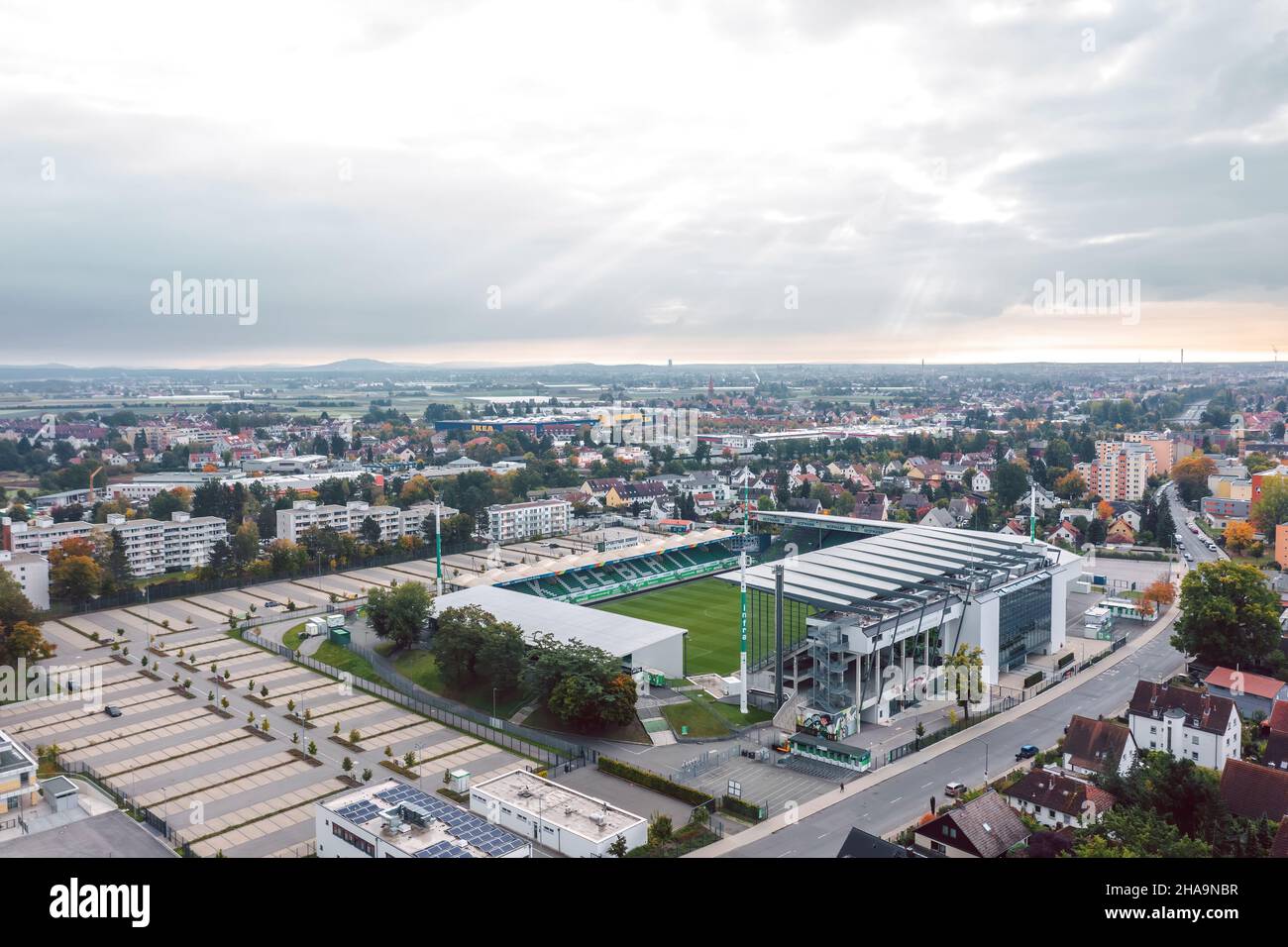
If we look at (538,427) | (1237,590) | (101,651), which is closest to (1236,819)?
(1237,590)

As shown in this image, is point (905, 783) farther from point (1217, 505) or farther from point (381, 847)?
point (1217, 505)

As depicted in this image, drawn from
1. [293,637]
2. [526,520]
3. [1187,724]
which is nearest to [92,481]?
[526,520]

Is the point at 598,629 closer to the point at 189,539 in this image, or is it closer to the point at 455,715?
the point at 455,715

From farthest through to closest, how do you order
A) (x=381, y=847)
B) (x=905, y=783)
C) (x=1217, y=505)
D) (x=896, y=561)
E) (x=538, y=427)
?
(x=538, y=427) → (x=1217, y=505) → (x=896, y=561) → (x=905, y=783) → (x=381, y=847)

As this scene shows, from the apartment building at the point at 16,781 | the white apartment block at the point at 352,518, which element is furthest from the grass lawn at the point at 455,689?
the white apartment block at the point at 352,518
